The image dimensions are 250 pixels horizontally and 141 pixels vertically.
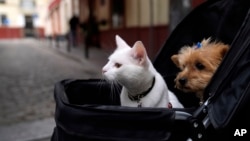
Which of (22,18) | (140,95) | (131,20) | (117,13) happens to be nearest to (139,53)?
(140,95)

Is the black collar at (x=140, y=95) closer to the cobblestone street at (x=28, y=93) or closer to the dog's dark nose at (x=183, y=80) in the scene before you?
the dog's dark nose at (x=183, y=80)

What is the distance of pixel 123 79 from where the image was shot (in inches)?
Answer: 89.1

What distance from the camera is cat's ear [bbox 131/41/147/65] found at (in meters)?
2.20

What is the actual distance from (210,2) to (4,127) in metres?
3.10

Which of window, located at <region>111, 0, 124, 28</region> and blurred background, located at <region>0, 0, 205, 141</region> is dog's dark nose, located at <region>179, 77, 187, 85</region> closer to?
blurred background, located at <region>0, 0, 205, 141</region>

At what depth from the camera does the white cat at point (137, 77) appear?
2238 mm

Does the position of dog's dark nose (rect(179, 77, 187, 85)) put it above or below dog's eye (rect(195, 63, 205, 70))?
below

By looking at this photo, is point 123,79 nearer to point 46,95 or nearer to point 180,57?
point 180,57

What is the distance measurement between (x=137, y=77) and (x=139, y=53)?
6.2 inches

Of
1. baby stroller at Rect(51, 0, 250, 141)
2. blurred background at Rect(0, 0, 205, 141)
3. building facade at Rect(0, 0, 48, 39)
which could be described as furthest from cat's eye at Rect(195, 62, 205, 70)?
building facade at Rect(0, 0, 48, 39)

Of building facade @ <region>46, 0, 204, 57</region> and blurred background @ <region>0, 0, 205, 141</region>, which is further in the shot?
building facade @ <region>46, 0, 204, 57</region>

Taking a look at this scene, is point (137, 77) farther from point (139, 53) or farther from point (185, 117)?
point (185, 117)

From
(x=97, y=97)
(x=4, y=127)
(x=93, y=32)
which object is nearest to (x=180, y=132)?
(x=97, y=97)

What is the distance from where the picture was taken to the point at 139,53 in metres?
2.23
